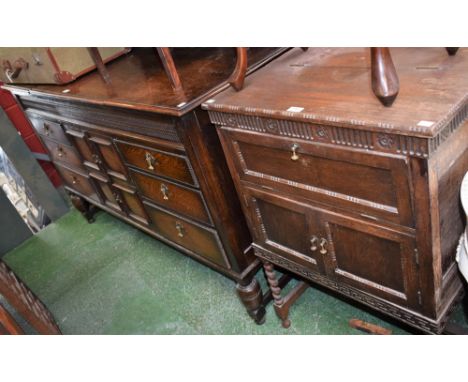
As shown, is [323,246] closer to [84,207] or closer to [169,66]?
[169,66]

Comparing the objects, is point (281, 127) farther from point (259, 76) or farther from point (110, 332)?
point (110, 332)

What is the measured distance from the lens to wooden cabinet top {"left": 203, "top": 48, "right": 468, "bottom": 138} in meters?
0.75

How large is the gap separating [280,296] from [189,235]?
0.41m

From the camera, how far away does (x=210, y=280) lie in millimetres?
1823

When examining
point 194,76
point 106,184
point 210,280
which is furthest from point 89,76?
point 210,280

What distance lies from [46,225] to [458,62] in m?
2.42

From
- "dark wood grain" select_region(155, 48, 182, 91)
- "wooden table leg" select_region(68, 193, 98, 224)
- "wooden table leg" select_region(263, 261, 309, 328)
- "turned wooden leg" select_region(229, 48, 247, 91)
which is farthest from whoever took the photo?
"wooden table leg" select_region(68, 193, 98, 224)

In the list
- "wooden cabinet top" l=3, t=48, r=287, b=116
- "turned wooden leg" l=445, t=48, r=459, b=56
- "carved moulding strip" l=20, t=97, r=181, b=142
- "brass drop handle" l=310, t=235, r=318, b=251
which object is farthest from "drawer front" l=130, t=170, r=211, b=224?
"turned wooden leg" l=445, t=48, r=459, b=56

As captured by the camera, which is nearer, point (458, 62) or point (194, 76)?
point (458, 62)

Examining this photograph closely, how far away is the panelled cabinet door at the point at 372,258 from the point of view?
93 centimetres

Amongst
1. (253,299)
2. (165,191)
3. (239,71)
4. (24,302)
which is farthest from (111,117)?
(253,299)

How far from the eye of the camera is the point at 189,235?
161 cm

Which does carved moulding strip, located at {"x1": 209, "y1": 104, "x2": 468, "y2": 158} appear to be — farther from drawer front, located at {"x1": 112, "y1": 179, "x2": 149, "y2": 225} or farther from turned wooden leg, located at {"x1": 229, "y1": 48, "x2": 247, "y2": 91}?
drawer front, located at {"x1": 112, "y1": 179, "x2": 149, "y2": 225}

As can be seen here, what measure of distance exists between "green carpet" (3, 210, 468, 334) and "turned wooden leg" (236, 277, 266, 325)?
0.04m
